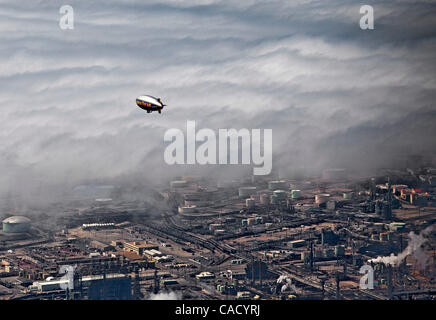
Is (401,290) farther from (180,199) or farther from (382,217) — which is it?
(180,199)

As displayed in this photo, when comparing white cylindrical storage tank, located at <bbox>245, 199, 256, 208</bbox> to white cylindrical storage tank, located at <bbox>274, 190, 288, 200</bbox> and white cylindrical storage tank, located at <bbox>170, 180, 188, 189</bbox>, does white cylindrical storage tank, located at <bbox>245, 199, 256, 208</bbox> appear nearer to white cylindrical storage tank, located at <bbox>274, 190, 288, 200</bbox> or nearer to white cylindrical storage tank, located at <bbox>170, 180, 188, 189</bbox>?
white cylindrical storage tank, located at <bbox>274, 190, 288, 200</bbox>

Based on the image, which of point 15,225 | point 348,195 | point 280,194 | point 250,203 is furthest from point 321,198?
point 15,225

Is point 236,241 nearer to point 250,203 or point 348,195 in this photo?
point 250,203

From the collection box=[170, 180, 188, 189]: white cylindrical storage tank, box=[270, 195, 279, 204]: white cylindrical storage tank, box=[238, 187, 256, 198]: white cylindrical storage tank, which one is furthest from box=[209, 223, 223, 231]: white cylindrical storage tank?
box=[170, 180, 188, 189]: white cylindrical storage tank

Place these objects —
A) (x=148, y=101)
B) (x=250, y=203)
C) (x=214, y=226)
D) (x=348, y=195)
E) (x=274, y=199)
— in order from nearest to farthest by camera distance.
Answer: (x=148, y=101), (x=214, y=226), (x=274, y=199), (x=250, y=203), (x=348, y=195)
